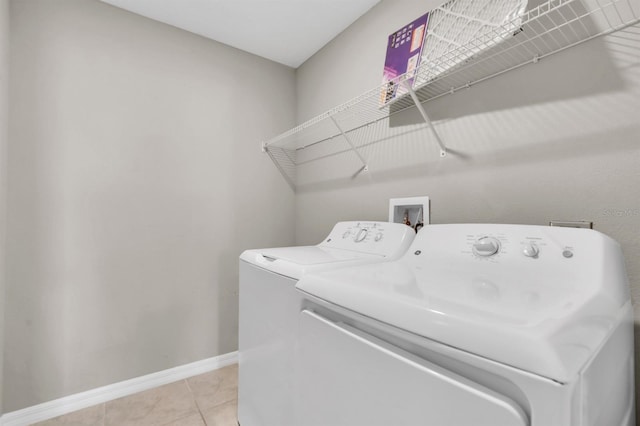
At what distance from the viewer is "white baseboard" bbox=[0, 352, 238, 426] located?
5.14ft

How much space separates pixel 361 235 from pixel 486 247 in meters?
0.64

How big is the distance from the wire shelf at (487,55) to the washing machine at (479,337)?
671 millimetres

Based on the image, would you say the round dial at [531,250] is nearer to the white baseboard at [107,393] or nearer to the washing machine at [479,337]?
the washing machine at [479,337]

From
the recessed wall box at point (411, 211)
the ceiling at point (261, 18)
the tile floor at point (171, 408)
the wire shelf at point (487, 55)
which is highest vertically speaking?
the ceiling at point (261, 18)

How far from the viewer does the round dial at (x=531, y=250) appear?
2.80ft

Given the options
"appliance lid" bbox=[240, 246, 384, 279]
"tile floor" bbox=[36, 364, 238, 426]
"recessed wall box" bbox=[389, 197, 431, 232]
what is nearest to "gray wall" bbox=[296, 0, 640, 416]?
"recessed wall box" bbox=[389, 197, 431, 232]

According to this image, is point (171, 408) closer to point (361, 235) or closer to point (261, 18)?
point (361, 235)

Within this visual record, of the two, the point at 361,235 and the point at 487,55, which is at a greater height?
the point at 487,55

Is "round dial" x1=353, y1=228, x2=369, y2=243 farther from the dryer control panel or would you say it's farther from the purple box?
the purple box

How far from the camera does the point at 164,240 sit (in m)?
1.97

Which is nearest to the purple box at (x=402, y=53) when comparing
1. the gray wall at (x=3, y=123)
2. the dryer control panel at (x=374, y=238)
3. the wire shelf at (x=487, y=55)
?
the wire shelf at (x=487, y=55)

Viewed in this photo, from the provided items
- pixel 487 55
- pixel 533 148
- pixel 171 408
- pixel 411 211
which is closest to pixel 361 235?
pixel 411 211

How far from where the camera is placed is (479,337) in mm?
483

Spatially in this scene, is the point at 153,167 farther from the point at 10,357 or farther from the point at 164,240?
the point at 10,357
